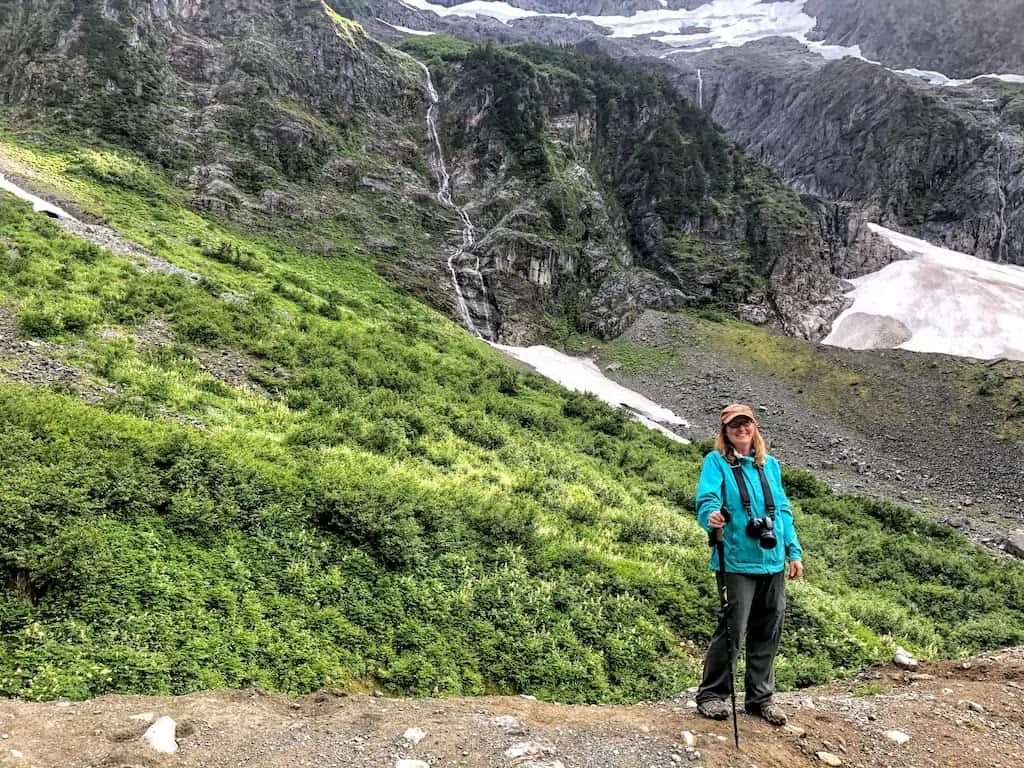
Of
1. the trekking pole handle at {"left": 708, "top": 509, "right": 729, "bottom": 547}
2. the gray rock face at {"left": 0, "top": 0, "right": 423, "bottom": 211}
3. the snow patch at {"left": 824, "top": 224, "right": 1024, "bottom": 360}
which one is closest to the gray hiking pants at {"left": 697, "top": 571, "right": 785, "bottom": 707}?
the trekking pole handle at {"left": 708, "top": 509, "right": 729, "bottom": 547}

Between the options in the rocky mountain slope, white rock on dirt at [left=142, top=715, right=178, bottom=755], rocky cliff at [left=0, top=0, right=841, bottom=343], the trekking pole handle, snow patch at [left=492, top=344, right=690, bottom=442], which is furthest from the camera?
the rocky mountain slope

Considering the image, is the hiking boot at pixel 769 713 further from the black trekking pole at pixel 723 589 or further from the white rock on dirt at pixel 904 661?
the white rock on dirt at pixel 904 661

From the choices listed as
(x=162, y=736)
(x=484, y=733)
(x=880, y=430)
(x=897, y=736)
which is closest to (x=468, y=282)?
(x=880, y=430)

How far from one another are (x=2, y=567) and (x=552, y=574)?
6.90 metres

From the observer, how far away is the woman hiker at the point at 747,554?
16.6ft

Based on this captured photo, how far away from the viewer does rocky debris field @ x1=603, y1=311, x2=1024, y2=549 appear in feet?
94.5

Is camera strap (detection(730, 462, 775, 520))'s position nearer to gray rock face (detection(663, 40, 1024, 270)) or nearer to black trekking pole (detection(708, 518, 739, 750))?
black trekking pole (detection(708, 518, 739, 750))

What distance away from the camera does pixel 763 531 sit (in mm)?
5012

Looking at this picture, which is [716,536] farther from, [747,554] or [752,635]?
[752,635]

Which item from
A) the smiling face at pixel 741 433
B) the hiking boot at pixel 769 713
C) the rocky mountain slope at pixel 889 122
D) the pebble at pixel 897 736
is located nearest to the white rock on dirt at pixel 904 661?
the pebble at pixel 897 736

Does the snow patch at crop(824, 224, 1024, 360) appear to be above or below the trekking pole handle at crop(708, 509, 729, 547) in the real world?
below

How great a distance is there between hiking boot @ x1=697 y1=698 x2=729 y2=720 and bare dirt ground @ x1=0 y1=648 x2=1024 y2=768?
73 mm

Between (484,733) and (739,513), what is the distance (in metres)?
3.01

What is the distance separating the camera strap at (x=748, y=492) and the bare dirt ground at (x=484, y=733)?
1.96m
